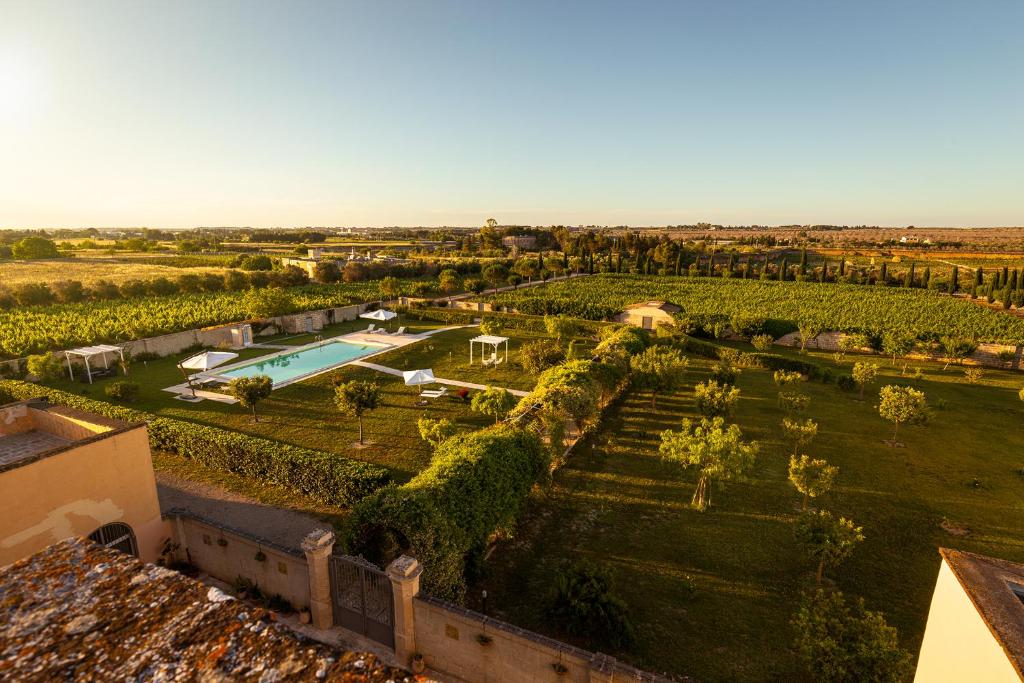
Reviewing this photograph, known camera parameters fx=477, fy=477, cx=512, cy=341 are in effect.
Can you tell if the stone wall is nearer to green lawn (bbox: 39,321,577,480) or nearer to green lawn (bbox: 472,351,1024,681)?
green lawn (bbox: 472,351,1024,681)

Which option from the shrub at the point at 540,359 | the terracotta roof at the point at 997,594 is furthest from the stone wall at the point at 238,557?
the shrub at the point at 540,359

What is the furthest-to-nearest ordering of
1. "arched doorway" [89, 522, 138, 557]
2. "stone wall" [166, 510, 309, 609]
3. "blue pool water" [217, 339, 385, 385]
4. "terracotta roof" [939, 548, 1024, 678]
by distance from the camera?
"blue pool water" [217, 339, 385, 385] → "arched doorway" [89, 522, 138, 557] → "stone wall" [166, 510, 309, 609] → "terracotta roof" [939, 548, 1024, 678]

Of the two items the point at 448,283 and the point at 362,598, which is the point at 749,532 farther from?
the point at 448,283

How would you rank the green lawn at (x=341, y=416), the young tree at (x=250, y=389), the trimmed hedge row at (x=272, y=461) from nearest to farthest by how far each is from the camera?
the trimmed hedge row at (x=272, y=461)
the green lawn at (x=341, y=416)
the young tree at (x=250, y=389)

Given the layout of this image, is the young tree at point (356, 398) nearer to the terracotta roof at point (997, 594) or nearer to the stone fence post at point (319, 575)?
the stone fence post at point (319, 575)

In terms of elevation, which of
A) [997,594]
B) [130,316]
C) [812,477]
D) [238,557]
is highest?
[997,594]

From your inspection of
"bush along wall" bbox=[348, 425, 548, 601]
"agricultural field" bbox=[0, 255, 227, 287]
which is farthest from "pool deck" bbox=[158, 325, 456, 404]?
"agricultural field" bbox=[0, 255, 227, 287]

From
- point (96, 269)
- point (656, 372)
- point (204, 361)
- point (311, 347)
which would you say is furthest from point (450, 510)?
point (96, 269)
